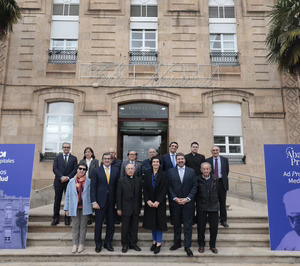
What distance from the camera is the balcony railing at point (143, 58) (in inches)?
433

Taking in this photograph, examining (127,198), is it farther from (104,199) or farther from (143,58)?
(143,58)

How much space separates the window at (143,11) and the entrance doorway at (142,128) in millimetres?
4160

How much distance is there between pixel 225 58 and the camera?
11117 mm

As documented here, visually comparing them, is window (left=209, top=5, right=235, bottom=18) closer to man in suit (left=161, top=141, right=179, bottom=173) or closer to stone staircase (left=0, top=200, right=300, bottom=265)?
man in suit (left=161, top=141, right=179, bottom=173)

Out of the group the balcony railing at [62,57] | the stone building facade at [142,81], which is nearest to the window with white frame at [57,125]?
the stone building facade at [142,81]

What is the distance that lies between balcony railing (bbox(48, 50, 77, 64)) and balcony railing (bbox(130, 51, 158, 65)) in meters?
2.47

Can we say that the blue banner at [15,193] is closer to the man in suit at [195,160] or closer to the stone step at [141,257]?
the stone step at [141,257]

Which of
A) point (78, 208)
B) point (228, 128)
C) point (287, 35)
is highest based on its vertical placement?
point (287, 35)

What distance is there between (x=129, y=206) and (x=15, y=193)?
262cm

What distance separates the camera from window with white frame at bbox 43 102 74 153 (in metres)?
10.5

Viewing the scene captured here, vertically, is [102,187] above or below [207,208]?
above

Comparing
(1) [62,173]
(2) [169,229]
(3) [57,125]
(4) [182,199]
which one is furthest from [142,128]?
(4) [182,199]

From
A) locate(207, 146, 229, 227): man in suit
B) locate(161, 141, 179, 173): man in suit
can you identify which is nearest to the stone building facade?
locate(207, 146, 229, 227): man in suit

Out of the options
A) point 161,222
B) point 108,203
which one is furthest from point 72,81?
point 161,222
